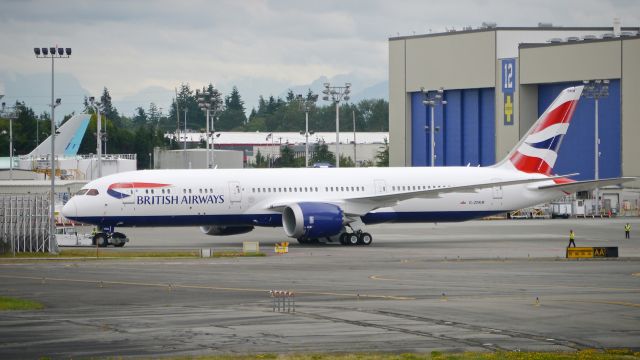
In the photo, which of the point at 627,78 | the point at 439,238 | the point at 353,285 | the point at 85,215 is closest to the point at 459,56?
the point at 627,78

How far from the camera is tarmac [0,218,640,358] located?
23.6 m

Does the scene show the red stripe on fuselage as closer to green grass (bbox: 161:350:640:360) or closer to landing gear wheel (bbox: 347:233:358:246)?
landing gear wheel (bbox: 347:233:358:246)

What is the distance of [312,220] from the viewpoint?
54875mm

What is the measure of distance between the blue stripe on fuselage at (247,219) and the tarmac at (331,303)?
174 inches

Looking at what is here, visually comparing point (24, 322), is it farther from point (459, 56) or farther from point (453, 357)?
point (459, 56)

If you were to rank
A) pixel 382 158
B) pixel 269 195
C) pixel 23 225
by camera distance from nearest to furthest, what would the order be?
pixel 23 225
pixel 269 195
pixel 382 158

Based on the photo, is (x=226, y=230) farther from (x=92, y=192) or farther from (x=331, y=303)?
(x=331, y=303)

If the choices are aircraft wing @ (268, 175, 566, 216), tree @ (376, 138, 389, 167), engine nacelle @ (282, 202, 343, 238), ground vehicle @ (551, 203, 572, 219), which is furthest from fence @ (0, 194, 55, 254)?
tree @ (376, 138, 389, 167)

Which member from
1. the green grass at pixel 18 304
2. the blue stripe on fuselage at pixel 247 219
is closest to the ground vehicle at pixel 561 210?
the blue stripe on fuselage at pixel 247 219

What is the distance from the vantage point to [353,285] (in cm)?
3575

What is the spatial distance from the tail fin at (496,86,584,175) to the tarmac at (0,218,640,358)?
9578 millimetres

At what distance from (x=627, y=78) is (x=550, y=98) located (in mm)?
10430

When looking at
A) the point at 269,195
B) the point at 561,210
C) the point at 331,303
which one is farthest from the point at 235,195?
the point at 561,210

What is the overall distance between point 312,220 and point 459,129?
65.7 metres
